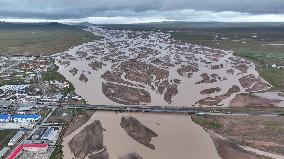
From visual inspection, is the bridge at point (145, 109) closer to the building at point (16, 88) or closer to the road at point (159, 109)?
the road at point (159, 109)

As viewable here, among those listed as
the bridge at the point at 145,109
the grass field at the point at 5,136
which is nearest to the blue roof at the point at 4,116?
the grass field at the point at 5,136

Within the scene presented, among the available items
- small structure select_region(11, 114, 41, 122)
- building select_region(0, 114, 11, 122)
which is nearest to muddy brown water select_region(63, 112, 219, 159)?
small structure select_region(11, 114, 41, 122)

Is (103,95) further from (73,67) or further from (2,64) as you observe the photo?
(2,64)

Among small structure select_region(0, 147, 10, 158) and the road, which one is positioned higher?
the road

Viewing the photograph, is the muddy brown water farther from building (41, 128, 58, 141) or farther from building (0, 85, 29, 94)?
building (0, 85, 29, 94)

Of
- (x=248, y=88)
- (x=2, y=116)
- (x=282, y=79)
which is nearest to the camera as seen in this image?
(x=2, y=116)

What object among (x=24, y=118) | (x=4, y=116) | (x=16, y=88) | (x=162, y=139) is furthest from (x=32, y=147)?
(x=16, y=88)

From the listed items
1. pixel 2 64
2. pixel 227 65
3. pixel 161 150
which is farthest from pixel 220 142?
pixel 2 64

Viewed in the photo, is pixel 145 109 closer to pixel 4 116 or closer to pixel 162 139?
pixel 162 139
